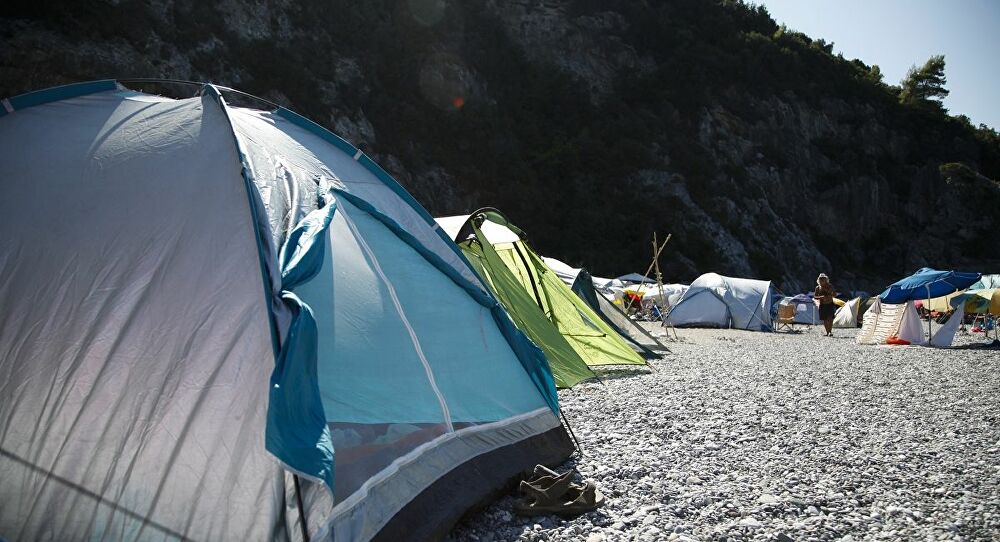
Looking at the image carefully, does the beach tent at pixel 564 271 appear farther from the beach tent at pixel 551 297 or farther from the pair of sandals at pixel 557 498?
the pair of sandals at pixel 557 498

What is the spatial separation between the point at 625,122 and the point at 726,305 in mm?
32537

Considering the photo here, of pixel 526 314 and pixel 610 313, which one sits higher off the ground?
pixel 526 314

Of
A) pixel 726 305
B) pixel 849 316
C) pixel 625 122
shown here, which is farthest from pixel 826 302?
pixel 625 122

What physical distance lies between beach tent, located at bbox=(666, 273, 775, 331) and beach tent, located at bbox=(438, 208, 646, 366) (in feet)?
41.1

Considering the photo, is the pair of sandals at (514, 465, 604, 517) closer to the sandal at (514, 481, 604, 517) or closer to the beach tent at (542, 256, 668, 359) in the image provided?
the sandal at (514, 481, 604, 517)

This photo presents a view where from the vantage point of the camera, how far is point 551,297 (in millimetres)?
9617

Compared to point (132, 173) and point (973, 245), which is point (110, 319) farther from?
point (973, 245)

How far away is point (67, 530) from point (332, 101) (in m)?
38.0

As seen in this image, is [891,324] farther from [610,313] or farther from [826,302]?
[610,313]

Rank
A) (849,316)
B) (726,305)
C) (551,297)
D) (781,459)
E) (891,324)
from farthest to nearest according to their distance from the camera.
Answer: (849,316) → (726,305) → (891,324) → (551,297) → (781,459)

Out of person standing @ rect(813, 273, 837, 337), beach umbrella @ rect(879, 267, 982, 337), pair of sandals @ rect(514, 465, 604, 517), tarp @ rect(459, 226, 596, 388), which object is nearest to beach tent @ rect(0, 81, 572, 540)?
pair of sandals @ rect(514, 465, 604, 517)

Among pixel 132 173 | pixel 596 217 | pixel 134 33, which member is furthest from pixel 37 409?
pixel 596 217

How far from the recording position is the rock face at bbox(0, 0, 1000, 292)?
37.8m

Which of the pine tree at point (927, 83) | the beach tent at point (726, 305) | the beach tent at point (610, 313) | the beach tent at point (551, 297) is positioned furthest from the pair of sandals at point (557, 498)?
the pine tree at point (927, 83)
